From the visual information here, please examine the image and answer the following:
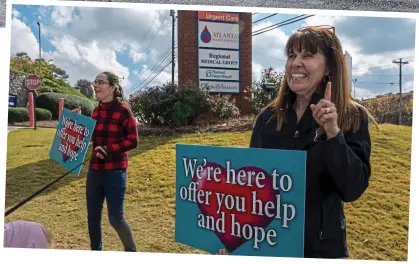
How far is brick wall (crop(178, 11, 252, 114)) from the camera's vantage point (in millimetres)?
2980

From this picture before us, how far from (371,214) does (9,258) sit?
2.43 meters

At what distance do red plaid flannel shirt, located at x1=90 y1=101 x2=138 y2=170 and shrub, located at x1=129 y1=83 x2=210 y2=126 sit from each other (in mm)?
150

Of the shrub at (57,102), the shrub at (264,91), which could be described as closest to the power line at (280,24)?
the shrub at (264,91)

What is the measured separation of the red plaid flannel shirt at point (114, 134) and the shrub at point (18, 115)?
0.54 meters

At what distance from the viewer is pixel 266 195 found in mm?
2418

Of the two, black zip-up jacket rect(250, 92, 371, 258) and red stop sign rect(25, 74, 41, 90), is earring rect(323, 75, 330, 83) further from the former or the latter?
red stop sign rect(25, 74, 41, 90)

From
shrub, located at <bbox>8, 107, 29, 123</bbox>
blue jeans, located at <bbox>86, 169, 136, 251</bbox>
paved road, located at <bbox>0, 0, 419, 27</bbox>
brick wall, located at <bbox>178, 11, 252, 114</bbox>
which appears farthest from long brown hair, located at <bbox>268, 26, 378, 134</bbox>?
shrub, located at <bbox>8, 107, 29, 123</bbox>

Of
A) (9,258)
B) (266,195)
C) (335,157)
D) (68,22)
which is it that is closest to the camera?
(335,157)

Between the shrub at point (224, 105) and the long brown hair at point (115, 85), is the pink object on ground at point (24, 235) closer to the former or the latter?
the long brown hair at point (115, 85)

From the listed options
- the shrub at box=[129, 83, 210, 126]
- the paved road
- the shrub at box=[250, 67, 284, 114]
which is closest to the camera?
the shrub at box=[250, 67, 284, 114]

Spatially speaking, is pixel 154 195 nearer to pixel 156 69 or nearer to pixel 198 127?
pixel 198 127

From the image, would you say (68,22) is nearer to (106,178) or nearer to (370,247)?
(106,178)

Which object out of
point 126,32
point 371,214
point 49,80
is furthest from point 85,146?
point 371,214

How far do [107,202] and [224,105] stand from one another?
110cm
